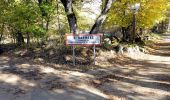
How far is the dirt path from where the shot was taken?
26.5ft

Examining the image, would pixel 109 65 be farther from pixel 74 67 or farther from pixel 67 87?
pixel 67 87

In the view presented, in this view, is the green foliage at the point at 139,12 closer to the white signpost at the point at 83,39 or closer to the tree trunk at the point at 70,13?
the tree trunk at the point at 70,13

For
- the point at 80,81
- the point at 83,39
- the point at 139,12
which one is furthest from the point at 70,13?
the point at 139,12

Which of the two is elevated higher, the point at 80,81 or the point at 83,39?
the point at 83,39

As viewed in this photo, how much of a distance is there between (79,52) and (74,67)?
6.86 feet

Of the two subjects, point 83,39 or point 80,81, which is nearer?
point 80,81

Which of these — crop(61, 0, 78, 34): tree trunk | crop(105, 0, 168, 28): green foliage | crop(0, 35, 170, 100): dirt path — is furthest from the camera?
crop(105, 0, 168, 28): green foliage

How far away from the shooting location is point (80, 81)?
9.50 metres

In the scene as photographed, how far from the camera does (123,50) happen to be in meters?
16.6

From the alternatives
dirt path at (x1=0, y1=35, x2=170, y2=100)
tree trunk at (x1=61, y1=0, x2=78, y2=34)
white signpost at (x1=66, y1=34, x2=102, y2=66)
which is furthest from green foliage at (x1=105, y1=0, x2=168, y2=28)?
white signpost at (x1=66, y1=34, x2=102, y2=66)

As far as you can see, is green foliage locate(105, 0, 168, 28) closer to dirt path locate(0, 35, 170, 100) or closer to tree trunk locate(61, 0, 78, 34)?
tree trunk locate(61, 0, 78, 34)

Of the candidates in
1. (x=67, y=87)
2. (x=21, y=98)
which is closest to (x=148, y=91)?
(x=67, y=87)

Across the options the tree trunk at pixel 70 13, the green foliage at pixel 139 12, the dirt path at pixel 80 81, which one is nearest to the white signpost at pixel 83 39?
the dirt path at pixel 80 81

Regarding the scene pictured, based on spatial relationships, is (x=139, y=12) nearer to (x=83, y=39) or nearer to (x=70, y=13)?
(x=70, y=13)
